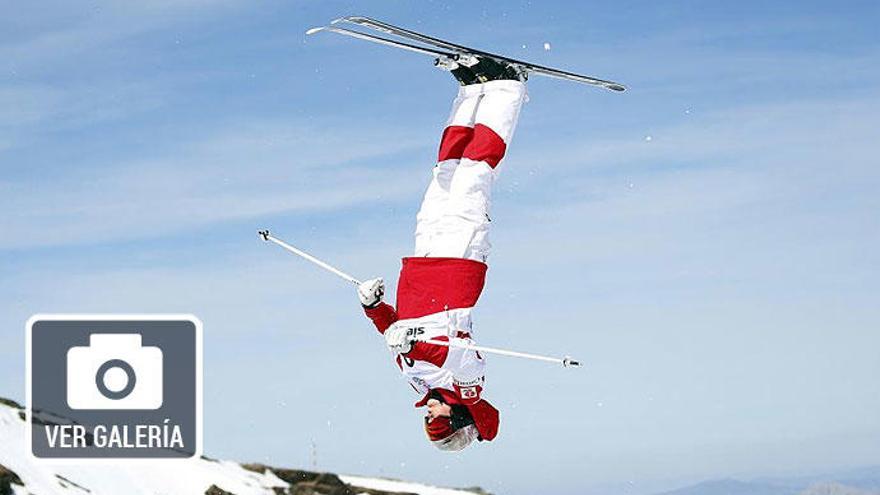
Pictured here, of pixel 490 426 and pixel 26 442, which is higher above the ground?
pixel 26 442

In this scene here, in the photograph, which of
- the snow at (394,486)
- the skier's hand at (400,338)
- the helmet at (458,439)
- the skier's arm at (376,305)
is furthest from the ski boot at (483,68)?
the snow at (394,486)

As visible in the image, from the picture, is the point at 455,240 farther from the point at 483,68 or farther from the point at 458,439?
the point at 458,439

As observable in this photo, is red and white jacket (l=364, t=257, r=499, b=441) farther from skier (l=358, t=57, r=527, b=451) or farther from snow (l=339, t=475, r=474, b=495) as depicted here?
snow (l=339, t=475, r=474, b=495)

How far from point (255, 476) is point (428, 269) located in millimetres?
22821

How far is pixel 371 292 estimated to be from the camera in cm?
1148

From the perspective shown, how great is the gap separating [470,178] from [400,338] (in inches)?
58.5

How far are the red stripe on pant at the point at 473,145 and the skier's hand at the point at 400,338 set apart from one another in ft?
5.02

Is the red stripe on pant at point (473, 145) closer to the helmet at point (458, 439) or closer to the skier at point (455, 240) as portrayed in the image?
the skier at point (455, 240)

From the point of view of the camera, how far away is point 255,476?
109 ft

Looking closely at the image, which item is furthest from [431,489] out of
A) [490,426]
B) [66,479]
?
[490,426]

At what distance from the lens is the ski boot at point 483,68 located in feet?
37.6

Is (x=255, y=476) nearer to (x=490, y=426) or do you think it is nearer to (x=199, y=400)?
(x=199, y=400)

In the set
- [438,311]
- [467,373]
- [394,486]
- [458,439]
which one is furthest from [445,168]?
[394,486]

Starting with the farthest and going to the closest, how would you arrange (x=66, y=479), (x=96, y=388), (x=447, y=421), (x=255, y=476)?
(x=255, y=476) < (x=66, y=479) < (x=96, y=388) < (x=447, y=421)
